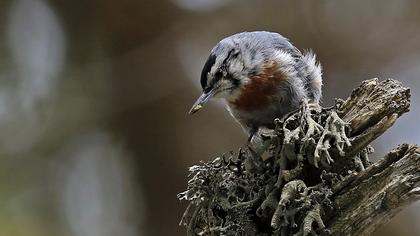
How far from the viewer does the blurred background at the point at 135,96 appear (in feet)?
9.58

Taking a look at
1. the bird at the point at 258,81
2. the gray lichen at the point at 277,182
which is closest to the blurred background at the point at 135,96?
the bird at the point at 258,81

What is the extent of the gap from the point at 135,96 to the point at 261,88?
1043mm

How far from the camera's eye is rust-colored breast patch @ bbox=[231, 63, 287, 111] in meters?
2.02

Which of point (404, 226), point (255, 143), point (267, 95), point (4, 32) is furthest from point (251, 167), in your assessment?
point (4, 32)

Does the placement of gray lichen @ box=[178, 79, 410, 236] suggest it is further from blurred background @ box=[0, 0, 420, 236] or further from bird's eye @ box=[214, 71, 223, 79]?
blurred background @ box=[0, 0, 420, 236]

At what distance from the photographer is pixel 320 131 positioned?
5.03ft

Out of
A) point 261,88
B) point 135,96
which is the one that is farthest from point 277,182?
point 135,96

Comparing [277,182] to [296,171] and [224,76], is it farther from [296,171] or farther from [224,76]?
[224,76]

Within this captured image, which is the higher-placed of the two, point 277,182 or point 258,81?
point 258,81

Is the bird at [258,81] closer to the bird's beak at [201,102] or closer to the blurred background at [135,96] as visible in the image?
the bird's beak at [201,102]

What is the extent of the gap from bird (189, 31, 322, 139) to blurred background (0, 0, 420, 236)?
28.9 inches

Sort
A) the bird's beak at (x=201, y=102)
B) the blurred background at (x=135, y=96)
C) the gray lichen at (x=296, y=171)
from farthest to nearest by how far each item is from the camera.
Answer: the blurred background at (x=135, y=96)
the bird's beak at (x=201, y=102)
the gray lichen at (x=296, y=171)

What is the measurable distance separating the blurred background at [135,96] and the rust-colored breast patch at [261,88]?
79 cm

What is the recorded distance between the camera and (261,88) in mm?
2029
